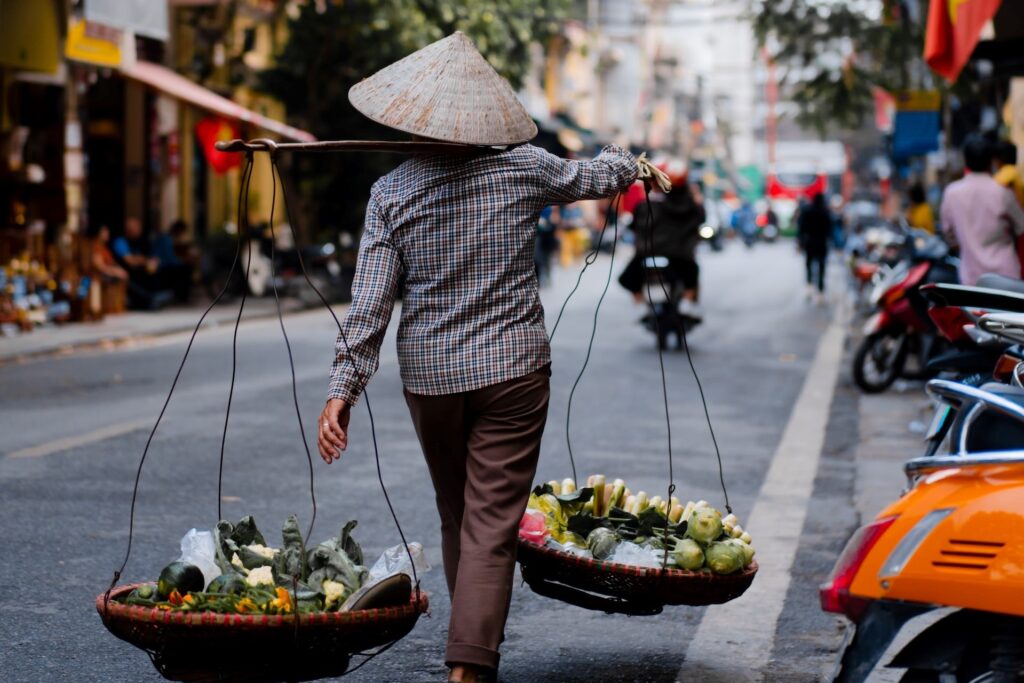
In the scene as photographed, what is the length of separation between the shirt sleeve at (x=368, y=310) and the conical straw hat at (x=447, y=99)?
0.26m

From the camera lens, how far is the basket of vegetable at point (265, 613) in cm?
386

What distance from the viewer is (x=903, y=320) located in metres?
12.3

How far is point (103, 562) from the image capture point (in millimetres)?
6289

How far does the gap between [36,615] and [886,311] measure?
8.39 metres

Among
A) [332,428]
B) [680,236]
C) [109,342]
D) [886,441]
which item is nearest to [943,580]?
[332,428]

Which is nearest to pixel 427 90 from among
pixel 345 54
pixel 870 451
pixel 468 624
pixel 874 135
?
pixel 468 624

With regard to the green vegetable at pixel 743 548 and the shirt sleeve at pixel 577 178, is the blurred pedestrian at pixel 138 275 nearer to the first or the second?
the shirt sleeve at pixel 577 178

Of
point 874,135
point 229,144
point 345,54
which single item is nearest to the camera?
point 229,144

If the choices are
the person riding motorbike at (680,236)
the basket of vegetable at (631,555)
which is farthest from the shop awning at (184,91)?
the basket of vegetable at (631,555)

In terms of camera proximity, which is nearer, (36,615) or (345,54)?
(36,615)

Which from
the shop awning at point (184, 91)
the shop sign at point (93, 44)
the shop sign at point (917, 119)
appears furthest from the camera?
the shop sign at point (917, 119)

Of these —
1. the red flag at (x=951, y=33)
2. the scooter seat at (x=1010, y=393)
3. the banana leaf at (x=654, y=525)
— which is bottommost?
the banana leaf at (x=654, y=525)

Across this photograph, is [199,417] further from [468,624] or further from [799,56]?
[799,56]

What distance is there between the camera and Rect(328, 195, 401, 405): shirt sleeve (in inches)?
170
